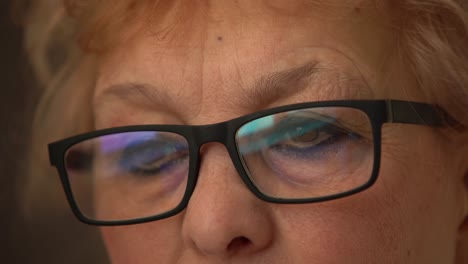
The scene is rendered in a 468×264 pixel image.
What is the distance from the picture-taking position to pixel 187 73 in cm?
110

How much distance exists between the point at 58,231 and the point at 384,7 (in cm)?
113

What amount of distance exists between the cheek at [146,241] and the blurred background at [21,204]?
0.57 metres

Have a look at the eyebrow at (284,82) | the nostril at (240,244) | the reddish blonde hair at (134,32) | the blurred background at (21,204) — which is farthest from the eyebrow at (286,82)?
the blurred background at (21,204)

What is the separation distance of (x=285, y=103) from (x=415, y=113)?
0.21 m

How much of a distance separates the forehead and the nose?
0.12 m

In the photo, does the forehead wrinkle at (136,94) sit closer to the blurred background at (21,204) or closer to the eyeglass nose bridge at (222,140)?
the eyeglass nose bridge at (222,140)

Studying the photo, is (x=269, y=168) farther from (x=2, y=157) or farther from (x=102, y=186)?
(x=2, y=157)

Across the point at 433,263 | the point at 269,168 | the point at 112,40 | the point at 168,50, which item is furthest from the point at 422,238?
the point at 112,40

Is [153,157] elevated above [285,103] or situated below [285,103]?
below

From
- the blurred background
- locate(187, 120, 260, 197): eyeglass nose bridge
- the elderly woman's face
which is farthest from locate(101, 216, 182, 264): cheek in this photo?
the blurred background

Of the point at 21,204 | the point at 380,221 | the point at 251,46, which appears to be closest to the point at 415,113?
the point at 380,221

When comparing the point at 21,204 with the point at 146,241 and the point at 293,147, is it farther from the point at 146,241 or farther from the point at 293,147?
the point at 293,147

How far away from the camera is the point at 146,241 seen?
1.16 metres

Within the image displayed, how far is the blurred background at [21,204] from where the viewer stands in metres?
1.68
